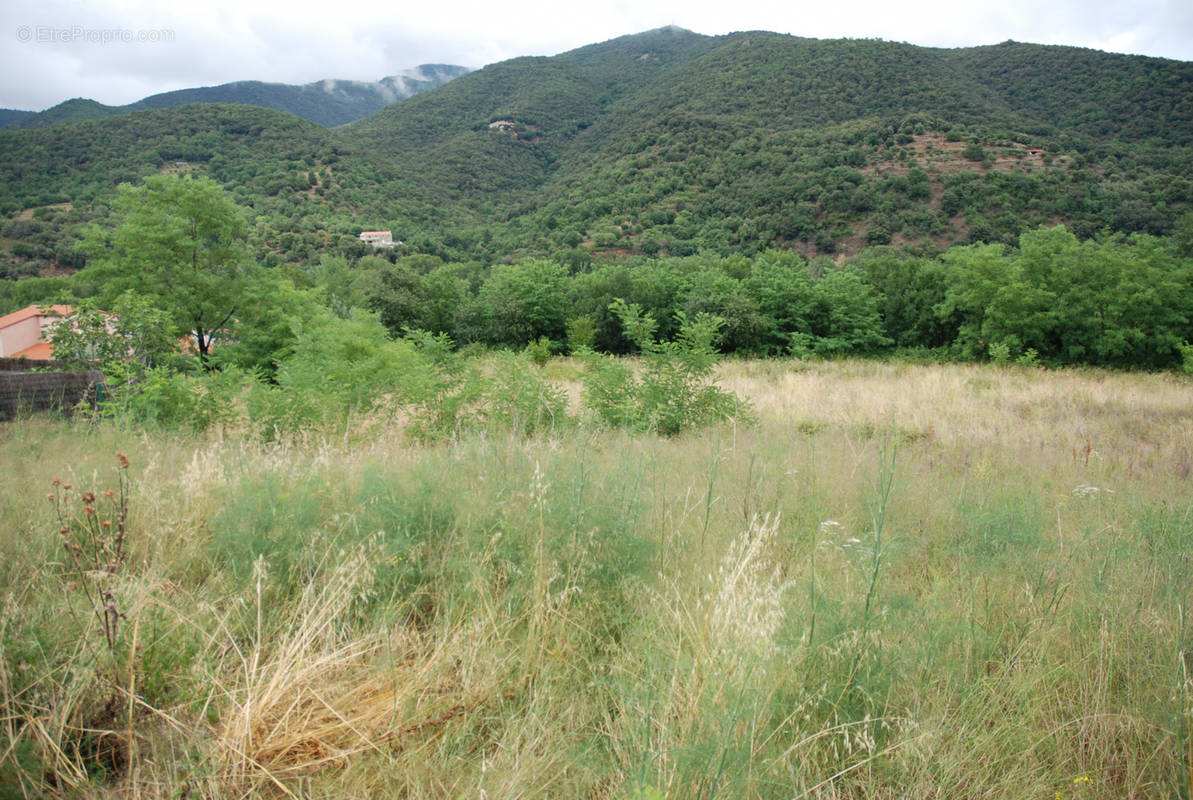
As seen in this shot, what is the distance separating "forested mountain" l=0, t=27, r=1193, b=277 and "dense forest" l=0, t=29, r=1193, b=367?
1.30 feet

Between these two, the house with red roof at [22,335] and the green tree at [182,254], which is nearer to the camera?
the green tree at [182,254]

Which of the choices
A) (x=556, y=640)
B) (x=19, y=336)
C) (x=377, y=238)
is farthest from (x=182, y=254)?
(x=377, y=238)

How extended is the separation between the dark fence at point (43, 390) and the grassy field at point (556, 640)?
319 centimetres

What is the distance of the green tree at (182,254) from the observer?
792 inches

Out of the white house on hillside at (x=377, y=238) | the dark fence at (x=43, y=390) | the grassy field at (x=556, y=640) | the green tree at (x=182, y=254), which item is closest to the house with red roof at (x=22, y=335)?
the green tree at (x=182, y=254)

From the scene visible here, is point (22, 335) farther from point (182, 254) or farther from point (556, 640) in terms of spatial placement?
point (556, 640)

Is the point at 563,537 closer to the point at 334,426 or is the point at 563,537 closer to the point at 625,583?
the point at 625,583

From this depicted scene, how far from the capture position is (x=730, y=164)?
224 feet

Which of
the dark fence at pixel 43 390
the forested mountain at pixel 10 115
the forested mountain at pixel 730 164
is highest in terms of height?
the forested mountain at pixel 10 115

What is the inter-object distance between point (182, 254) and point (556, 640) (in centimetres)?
2488

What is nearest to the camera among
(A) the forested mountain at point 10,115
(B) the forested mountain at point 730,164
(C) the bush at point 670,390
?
(C) the bush at point 670,390

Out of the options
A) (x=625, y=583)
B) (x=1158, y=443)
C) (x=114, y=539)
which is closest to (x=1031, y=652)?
(x=625, y=583)

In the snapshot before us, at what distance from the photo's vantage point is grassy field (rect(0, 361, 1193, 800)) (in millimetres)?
1899

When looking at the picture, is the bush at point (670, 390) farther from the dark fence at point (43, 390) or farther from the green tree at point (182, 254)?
the green tree at point (182, 254)
